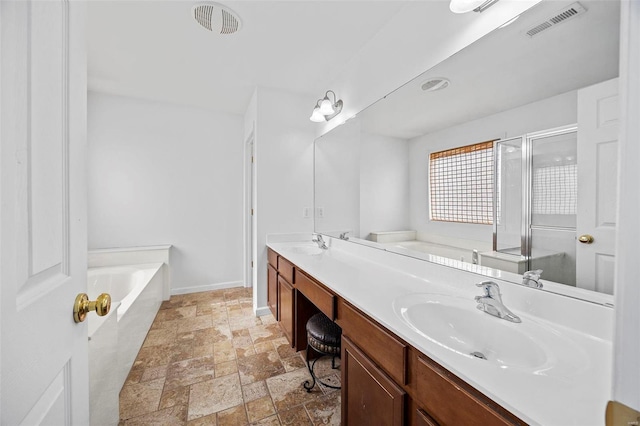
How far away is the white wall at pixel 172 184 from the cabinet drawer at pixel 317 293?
2.12 meters

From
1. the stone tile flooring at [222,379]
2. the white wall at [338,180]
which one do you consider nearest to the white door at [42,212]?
the stone tile flooring at [222,379]

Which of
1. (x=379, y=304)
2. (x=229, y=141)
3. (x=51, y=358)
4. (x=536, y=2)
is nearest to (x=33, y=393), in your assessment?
(x=51, y=358)

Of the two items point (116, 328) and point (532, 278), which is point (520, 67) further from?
point (116, 328)

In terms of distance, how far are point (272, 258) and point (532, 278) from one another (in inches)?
78.7

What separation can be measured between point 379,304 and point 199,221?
119 inches

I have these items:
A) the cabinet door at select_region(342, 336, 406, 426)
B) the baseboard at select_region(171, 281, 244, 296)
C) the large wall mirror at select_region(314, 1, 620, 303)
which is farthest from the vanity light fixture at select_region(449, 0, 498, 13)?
the baseboard at select_region(171, 281, 244, 296)

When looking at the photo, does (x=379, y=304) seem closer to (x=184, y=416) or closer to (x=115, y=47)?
(x=184, y=416)

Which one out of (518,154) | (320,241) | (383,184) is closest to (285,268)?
(320,241)

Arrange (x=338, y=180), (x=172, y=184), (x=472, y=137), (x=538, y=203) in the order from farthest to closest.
Answer: (x=172, y=184) < (x=338, y=180) < (x=472, y=137) < (x=538, y=203)

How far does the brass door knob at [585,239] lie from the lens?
84 cm

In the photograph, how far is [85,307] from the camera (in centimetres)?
63

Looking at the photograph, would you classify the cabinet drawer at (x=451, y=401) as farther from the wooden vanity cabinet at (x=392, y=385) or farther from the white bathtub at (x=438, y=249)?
the white bathtub at (x=438, y=249)

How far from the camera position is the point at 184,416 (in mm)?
1465

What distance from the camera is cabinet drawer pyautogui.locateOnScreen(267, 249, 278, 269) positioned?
7.74ft
